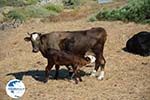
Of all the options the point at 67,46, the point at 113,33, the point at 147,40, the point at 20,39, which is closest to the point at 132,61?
the point at 147,40

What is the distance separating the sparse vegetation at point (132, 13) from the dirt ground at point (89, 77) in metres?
0.54

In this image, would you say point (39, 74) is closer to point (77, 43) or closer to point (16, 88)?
point (77, 43)

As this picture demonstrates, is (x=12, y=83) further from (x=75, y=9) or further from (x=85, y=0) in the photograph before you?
(x=85, y=0)

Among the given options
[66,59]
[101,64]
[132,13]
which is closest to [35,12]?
[132,13]

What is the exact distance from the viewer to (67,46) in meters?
16.6

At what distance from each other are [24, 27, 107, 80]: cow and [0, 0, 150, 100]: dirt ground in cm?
65

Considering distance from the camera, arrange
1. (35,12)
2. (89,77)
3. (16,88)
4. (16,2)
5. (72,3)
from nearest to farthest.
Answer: (16,88) → (89,77) → (35,12) → (72,3) → (16,2)

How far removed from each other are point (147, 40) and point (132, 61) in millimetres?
1239

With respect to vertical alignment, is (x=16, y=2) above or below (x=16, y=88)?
below

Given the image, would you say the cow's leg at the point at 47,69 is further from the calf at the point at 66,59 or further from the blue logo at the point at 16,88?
the blue logo at the point at 16,88

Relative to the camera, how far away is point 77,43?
16.5m

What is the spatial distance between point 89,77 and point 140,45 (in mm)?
3149

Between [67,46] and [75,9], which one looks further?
[75,9]

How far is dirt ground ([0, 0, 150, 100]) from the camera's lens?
1491cm
